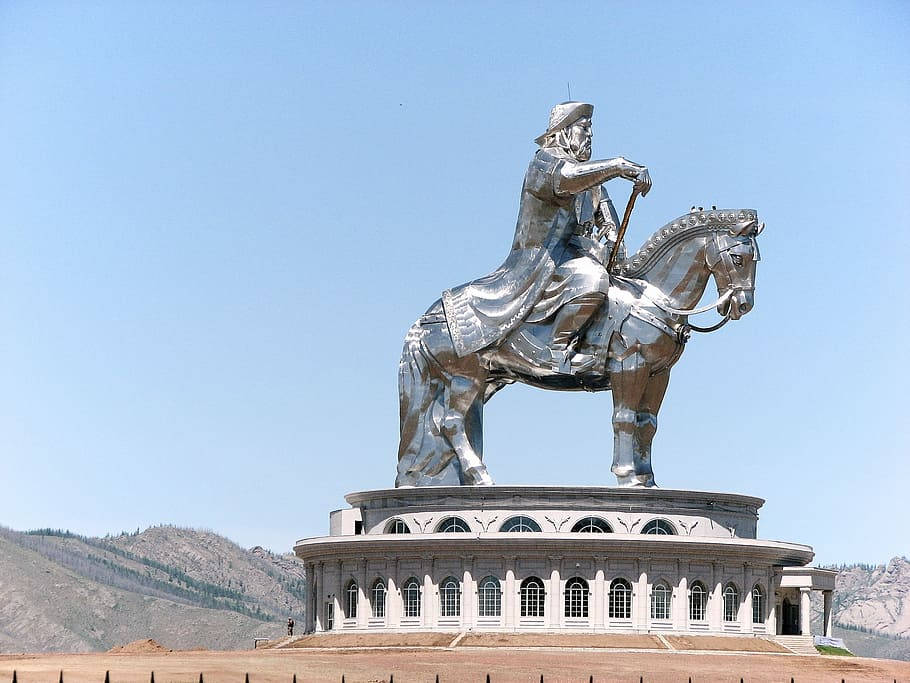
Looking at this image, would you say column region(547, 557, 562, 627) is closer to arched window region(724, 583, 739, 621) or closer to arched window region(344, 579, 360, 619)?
arched window region(724, 583, 739, 621)

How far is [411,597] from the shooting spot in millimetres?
75000

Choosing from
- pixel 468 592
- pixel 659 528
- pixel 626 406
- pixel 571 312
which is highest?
pixel 571 312

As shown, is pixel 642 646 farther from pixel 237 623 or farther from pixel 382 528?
pixel 237 623

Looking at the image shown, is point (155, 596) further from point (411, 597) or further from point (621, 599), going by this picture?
point (621, 599)

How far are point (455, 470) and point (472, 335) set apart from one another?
16.0 ft

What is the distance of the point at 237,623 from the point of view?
14712cm

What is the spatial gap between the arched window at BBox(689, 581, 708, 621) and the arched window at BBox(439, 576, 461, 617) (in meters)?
8.02

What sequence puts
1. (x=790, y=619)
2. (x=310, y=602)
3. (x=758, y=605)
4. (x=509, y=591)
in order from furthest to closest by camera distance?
(x=790, y=619) < (x=310, y=602) < (x=758, y=605) < (x=509, y=591)

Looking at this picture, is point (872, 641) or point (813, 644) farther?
point (872, 641)

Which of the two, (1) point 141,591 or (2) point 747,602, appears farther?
(1) point 141,591

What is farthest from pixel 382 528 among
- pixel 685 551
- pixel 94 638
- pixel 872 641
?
pixel 872 641

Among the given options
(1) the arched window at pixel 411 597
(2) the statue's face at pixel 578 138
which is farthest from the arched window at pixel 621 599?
(2) the statue's face at pixel 578 138

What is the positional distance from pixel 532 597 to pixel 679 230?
13774mm

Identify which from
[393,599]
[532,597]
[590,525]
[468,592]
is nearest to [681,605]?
[590,525]
